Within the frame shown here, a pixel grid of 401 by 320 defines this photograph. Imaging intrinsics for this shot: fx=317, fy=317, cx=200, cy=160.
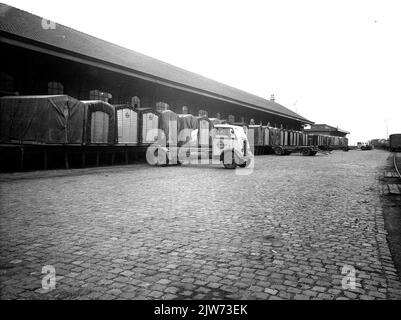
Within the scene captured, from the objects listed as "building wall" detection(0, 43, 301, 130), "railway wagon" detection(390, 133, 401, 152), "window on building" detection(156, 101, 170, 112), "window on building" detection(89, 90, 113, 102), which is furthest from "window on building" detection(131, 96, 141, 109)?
"railway wagon" detection(390, 133, 401, 152)

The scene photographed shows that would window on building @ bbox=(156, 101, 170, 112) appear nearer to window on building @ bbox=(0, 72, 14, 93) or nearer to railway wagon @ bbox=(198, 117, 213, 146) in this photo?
railway wagon @ bbox=(198, 117, 213, 146)

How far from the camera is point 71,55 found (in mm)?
15227

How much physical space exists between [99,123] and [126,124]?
5.50ft

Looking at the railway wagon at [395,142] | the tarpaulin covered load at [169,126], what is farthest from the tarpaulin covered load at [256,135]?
the railway wagon at [395,142]

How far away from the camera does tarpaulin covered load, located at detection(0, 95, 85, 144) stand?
496 inches

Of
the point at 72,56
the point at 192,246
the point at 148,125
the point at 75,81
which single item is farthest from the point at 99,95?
the point at 192,246

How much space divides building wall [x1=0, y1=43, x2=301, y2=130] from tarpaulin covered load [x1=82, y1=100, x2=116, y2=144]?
12.5 feet

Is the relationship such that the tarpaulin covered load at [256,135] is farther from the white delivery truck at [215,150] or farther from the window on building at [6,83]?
the window on building at [6,83]

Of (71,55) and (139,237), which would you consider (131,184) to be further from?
(71,55)

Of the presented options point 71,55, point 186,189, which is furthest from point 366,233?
point 71,55

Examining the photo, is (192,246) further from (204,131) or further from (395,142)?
(395,142)

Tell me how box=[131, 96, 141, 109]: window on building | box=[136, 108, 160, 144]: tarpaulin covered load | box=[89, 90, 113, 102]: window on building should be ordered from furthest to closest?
box=[131, 96, 141, 109]: window on building
box=[89, 90, 113, 102]: window on building
box=[136, 108, 160, 144]: tarpaulin covered load

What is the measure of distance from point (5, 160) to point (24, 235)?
30.4 ft

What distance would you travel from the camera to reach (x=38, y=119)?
1263 centimetres
